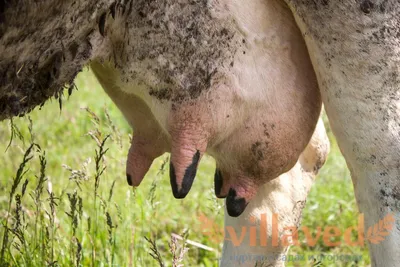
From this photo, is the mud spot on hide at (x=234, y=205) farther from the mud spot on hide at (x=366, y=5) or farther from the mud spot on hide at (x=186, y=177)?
the mud spot on hide at (x=366, y=5)

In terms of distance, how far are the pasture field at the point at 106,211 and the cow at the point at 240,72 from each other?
11.0 inches

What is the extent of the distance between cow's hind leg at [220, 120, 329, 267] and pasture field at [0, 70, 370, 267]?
0.16m

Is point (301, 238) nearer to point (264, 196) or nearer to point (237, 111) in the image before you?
point (264, 196)

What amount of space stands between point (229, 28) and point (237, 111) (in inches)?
9.5

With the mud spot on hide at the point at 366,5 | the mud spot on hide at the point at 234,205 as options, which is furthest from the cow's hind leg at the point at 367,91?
the mud spot on hide at the point at 234,205

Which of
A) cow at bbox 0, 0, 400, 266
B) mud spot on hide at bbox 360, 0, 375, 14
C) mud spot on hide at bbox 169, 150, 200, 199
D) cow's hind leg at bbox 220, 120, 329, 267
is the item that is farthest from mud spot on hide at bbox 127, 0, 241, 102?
cow's hind leg at bbox 220, 120, 329, 267

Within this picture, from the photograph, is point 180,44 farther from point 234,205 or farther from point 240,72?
point 234,205

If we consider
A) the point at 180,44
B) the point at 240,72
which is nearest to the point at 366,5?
the point at 240,72

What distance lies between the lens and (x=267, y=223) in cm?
281

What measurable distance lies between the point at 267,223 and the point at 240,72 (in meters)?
0.67

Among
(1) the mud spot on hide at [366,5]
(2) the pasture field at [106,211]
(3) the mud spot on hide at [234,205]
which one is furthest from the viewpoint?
(2) the pasture field at [106,211]

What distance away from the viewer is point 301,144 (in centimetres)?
249

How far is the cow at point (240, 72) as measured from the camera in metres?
2.17

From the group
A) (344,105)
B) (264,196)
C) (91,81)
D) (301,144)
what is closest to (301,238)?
(264,196)
